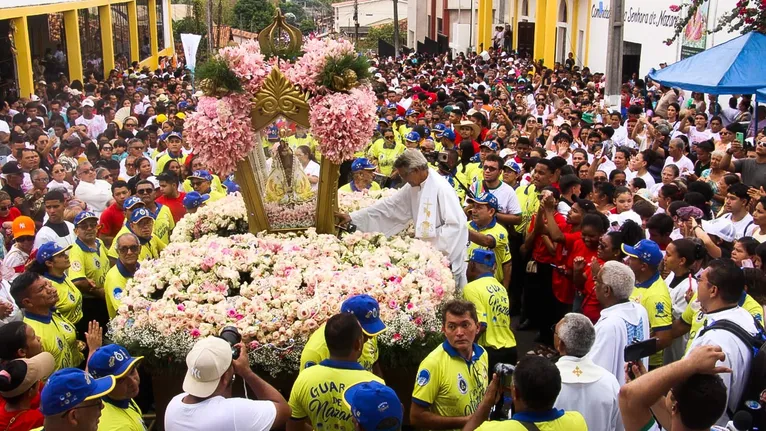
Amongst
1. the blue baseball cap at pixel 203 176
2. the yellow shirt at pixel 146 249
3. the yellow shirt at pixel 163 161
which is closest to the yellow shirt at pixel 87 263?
the yellow shirt at pixel 146 249

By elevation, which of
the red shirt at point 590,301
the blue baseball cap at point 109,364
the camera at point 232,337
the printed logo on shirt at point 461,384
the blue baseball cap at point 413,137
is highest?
the blue baseball cap at point 413,137

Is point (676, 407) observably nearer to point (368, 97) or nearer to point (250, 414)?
point (250, 414)

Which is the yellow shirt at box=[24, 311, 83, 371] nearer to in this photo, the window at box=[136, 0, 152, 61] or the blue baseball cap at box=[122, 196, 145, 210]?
the blue baseball cap at box=[122, 196, 145, 210]

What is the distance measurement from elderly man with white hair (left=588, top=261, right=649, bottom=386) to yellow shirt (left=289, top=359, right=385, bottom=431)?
5.47 ft

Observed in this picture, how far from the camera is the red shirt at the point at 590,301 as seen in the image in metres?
7.26

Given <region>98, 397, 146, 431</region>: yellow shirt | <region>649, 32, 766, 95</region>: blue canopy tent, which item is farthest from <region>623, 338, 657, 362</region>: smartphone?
<region>649, 32, 766, 95</region>: blue canopy tent

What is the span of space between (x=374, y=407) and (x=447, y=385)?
42.5 inches

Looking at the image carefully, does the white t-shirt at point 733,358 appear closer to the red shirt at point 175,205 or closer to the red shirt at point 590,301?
the red shirt at point 590,301

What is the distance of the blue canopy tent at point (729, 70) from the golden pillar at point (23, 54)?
633 inches

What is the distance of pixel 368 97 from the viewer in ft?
24.7

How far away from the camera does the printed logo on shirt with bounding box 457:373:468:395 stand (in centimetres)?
515

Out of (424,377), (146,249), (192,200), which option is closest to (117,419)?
(424,377)

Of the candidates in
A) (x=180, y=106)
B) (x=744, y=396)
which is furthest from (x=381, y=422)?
(x=180, y=106)

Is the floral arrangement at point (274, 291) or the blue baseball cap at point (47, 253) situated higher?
the blue baseball cap at point (47, 253)
